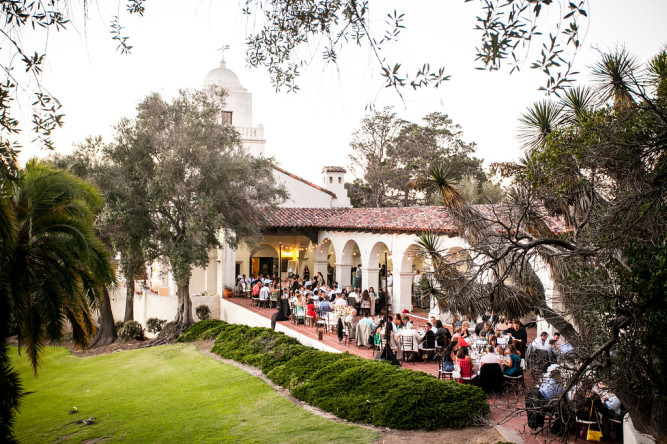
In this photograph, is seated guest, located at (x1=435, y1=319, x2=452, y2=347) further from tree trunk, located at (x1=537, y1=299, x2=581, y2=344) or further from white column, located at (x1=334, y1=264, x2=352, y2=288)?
white column, located at (x1=334, y1=264, x2=352, y2=288)

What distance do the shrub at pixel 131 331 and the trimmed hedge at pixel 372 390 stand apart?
497 inches

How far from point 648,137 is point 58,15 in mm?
6141

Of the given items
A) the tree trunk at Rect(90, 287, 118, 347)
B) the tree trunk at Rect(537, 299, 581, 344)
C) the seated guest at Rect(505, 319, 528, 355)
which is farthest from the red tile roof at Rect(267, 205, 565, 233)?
the tree trunk at Rect(90, 287, 118, 347)

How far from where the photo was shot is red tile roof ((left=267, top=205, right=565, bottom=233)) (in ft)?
67.6

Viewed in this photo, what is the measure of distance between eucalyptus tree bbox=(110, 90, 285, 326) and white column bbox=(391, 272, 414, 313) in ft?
21.8

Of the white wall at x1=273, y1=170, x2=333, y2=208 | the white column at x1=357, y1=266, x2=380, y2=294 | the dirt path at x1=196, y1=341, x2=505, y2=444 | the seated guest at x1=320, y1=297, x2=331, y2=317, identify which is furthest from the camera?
the white wall at x1=273, y1=170, x2=333, y2=208

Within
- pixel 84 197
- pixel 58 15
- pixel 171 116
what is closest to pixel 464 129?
pixel 171 116

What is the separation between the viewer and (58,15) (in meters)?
5.34

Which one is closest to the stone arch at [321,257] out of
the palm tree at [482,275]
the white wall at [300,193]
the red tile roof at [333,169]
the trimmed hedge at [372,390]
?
the white wall at [300,193]

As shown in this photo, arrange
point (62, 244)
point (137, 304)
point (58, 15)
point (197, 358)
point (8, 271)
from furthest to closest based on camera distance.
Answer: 1. point (137, 304)
2. point (197, 358)
3. point (62, 244)
4. point (8, 271)
5. point (58, 15)

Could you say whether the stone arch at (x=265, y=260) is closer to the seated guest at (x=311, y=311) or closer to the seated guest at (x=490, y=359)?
the seated guest at (x=311, y=311)

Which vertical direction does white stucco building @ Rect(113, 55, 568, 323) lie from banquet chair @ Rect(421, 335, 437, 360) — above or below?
above

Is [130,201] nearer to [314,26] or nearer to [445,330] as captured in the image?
[445,330]

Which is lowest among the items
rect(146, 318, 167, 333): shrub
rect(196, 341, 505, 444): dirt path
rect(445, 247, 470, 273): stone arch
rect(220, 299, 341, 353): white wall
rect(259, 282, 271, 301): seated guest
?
rect(196, 341, 505, 444): dirt path
